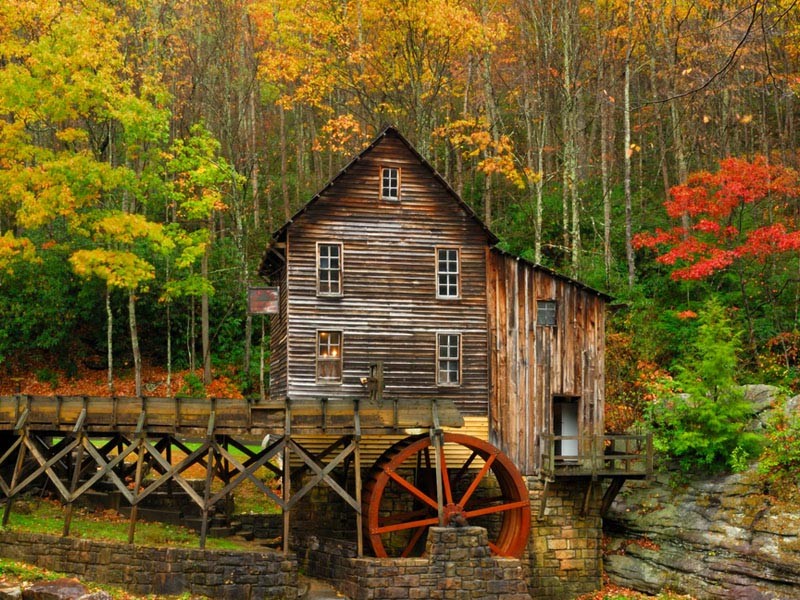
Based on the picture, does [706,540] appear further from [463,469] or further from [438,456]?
[438,456]

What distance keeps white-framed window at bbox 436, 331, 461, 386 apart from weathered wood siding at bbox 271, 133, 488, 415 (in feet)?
0.45

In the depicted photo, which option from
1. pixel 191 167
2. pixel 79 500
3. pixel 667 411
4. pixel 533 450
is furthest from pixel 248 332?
Result: pixel 667 411

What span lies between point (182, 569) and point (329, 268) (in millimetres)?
8252

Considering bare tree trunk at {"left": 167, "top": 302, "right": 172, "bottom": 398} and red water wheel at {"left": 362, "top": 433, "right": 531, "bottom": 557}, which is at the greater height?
bare tree trunk at {"left": 167, "top": 302, "right": 172, "bottom": 398}

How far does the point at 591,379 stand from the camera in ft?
80.1

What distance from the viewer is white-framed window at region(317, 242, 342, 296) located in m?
23.3

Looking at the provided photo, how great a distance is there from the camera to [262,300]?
2445cm

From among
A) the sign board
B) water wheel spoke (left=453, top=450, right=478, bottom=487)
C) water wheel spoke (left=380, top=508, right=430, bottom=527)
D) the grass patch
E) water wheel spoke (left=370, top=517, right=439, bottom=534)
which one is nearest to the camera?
the grass patch

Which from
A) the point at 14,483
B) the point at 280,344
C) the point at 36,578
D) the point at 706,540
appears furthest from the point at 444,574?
the point at 14,483

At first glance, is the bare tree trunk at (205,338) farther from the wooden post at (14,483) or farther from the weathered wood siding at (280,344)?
the wooden post at (14,483)

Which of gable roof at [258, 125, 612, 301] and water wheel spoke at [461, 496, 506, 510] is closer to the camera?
gable roof at [258, 125, 612, 301]

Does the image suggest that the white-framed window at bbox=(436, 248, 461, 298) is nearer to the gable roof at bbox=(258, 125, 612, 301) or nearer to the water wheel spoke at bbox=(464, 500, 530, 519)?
the gable roof at bbox=(258, 125, 612, 301)

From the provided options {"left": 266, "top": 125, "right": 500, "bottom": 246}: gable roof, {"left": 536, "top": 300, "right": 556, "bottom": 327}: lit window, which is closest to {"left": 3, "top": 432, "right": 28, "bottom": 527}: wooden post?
{"left": 266, "top": 125, "right": 500, "bottom": 246}: gable roof

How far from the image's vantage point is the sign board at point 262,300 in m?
24.3
